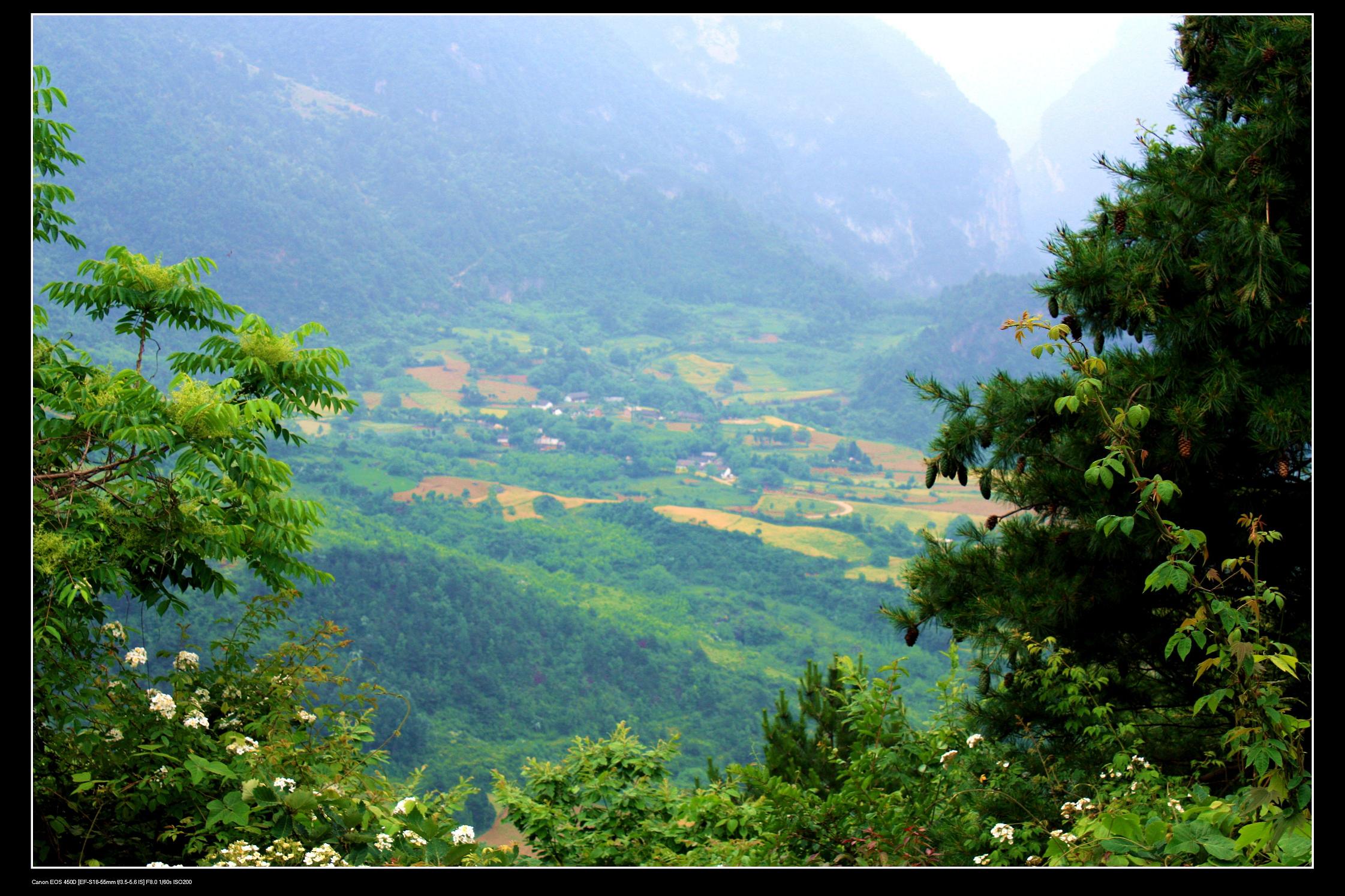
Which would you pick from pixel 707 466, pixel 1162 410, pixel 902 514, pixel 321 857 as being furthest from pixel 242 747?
pixel 707 466

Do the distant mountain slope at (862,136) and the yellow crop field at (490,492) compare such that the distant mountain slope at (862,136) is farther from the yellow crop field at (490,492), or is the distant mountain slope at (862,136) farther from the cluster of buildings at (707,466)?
the yellow crop field at (490,492)

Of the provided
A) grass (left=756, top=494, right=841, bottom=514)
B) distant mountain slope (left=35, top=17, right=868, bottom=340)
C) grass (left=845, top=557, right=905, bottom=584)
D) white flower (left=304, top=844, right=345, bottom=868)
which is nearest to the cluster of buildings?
grass (left=756, top=494, right=841, bottom=514)

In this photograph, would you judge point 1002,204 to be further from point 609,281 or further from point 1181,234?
point 1181,234

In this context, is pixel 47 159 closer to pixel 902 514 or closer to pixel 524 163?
pixel 902 514

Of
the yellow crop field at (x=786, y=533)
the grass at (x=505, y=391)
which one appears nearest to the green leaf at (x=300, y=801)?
the yellow crop field at (x=786, y=533)

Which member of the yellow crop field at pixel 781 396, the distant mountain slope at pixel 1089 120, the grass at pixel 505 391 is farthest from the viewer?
the distant mountain slope at pixel 1089 120
